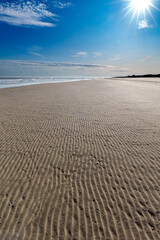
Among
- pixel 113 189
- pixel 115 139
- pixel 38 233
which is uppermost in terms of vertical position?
pixel 115 139

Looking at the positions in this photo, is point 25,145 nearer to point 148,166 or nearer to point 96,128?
point 96,128

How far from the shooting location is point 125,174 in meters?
4.89

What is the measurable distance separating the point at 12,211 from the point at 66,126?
5.79m

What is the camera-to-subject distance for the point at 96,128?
8734 millimetres

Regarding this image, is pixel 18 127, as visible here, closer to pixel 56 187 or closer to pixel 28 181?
pixel 28 181

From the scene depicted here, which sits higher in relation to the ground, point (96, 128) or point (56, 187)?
point (96, 128)

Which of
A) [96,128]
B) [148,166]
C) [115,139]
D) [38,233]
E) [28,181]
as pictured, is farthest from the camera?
[96,128]

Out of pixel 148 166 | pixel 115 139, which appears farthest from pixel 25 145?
pixel 148 166

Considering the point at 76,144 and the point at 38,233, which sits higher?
the point at 76,144

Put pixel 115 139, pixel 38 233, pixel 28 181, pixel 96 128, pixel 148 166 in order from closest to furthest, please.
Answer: pixel 38 233
pixel 28 181
pixel 148 166
pixel 115 139
pixel 96 128

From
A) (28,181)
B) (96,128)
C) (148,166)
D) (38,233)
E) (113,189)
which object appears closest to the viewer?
(38,233)

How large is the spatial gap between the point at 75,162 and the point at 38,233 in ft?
8.59

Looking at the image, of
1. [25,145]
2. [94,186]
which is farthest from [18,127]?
[94,186]

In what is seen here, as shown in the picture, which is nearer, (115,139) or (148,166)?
(148,166)
